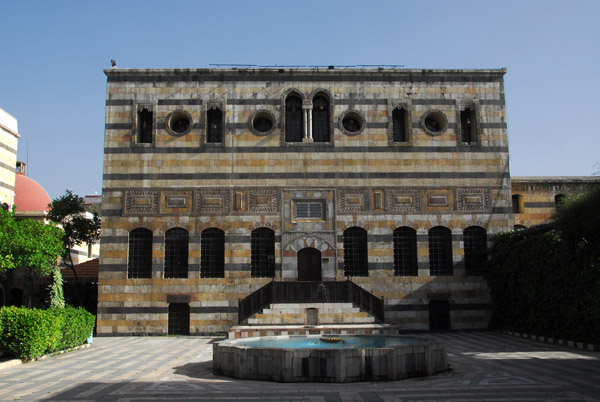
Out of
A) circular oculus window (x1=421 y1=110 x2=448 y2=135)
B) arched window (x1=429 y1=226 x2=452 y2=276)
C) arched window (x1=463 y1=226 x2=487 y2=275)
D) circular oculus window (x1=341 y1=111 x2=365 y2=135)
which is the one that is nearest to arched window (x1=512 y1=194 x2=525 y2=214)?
arched window (x1=463 y1=226 x2=487 y2=275)

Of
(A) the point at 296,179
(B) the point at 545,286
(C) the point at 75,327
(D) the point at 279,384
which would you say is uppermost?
(A) the point at 296,179

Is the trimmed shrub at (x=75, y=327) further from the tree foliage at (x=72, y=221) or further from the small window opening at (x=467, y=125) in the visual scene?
the small window opening at (x=467, y=125)

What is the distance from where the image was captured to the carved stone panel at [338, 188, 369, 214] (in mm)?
24031

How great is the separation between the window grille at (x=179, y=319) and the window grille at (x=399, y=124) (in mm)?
12031

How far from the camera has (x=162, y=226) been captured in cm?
2377

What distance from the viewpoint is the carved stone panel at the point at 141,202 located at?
2383 cm

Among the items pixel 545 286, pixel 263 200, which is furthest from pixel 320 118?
pixel 545 286

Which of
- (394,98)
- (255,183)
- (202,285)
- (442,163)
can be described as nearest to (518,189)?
(442,163)

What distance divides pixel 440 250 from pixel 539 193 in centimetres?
756

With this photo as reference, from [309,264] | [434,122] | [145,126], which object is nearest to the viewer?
[309,264]

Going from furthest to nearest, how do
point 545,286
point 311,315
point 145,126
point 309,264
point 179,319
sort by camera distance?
point 145,126 → point 309,264 → point 179,319 → point 311,315 → point 545,286

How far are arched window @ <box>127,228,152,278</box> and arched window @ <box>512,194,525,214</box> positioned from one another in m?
18.2

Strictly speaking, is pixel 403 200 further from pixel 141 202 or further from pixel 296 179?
pixel 141 202

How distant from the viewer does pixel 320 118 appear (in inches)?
989
